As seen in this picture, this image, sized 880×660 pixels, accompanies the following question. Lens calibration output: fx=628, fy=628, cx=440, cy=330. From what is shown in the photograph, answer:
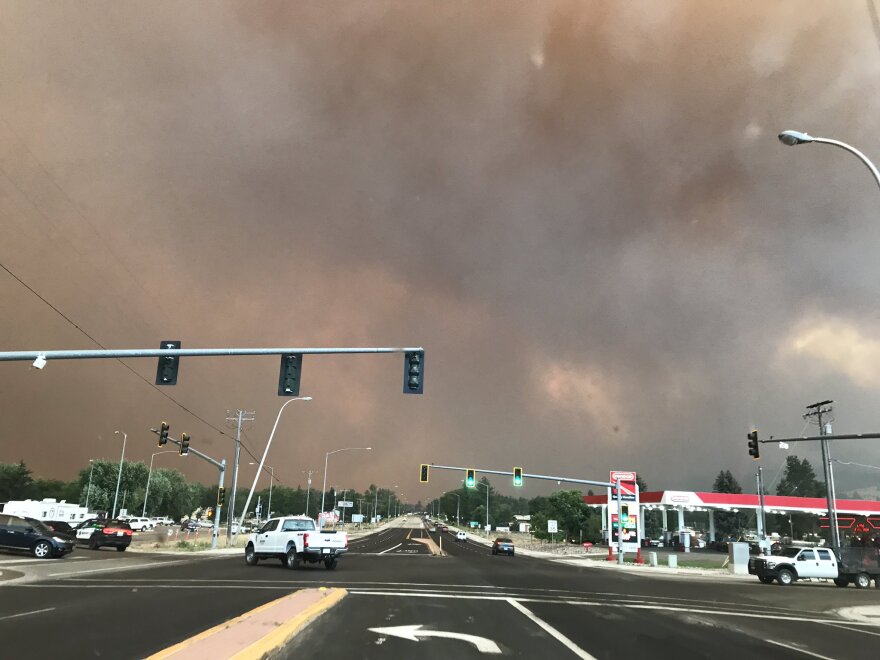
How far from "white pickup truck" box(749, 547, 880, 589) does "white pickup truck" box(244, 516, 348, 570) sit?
22.2 meters

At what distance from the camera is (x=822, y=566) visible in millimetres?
32688

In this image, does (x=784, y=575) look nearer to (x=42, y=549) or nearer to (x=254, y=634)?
(x=254, y=634)

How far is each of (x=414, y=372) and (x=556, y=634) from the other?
1142cm

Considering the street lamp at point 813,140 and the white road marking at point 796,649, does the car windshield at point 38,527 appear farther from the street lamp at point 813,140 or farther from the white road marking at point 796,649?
the street lamp at point 813,140

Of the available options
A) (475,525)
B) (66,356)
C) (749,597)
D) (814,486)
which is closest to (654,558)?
(749,597)

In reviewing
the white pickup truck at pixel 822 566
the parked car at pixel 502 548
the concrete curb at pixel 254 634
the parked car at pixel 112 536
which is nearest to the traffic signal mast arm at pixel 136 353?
the concrete curb at pixel 254 634

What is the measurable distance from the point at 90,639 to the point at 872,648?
14214mm

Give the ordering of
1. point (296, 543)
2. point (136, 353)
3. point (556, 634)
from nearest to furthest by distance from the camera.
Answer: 1. point (556, 634)
2. point (136, 353)
3. point (296, 543)

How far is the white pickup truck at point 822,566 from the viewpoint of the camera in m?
32.6

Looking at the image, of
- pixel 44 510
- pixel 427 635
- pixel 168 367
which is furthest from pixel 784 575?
pixel 44 510

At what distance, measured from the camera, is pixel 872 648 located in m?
12.4

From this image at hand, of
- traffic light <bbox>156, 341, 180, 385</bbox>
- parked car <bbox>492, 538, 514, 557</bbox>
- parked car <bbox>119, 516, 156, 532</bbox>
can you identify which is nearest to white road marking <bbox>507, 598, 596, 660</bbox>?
traffic light <bbox>156, 341, 180, 385</bbox>

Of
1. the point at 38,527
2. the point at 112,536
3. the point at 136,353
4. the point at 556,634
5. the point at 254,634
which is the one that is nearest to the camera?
the point at 254,634

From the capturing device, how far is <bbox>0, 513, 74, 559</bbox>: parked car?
92.5 ft
